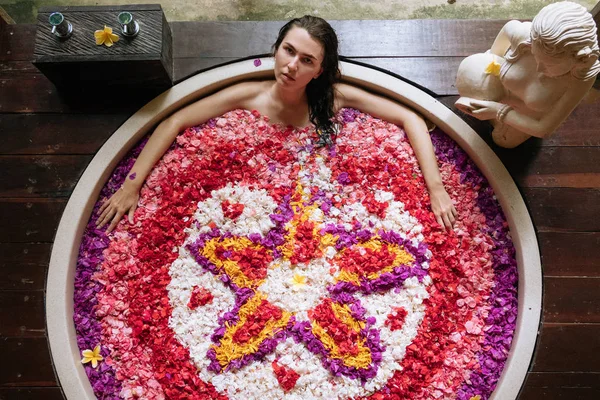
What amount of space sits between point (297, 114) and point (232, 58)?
0.38 m

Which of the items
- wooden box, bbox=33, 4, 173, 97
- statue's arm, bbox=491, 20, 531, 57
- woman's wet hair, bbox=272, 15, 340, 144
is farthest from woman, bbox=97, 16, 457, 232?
statue's arm, bbox=491, 20, 531, 57

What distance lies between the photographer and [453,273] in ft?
7.20

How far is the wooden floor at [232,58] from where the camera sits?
213 cm

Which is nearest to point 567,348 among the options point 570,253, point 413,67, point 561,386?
point 561,386

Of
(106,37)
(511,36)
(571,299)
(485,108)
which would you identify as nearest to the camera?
(511,36)

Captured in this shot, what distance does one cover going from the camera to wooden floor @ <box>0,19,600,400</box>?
2133 mm

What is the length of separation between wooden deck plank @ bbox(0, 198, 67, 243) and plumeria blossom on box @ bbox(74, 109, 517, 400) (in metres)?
0.17

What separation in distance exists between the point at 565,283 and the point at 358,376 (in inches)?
36.9

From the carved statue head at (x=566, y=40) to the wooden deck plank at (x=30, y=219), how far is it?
1.87m

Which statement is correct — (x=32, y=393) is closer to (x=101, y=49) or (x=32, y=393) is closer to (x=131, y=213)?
(x=131, y=213)

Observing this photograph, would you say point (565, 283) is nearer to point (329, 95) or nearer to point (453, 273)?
point (453, 273)

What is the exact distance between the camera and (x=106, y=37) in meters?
2.07

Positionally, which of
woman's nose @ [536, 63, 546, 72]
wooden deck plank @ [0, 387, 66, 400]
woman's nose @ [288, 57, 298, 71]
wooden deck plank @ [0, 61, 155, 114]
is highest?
woman's nose @ [536, 63, 546, 72]

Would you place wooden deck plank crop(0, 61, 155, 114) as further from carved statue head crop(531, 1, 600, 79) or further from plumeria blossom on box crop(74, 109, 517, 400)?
carved statue head crop(531, 1, 600, 79)
